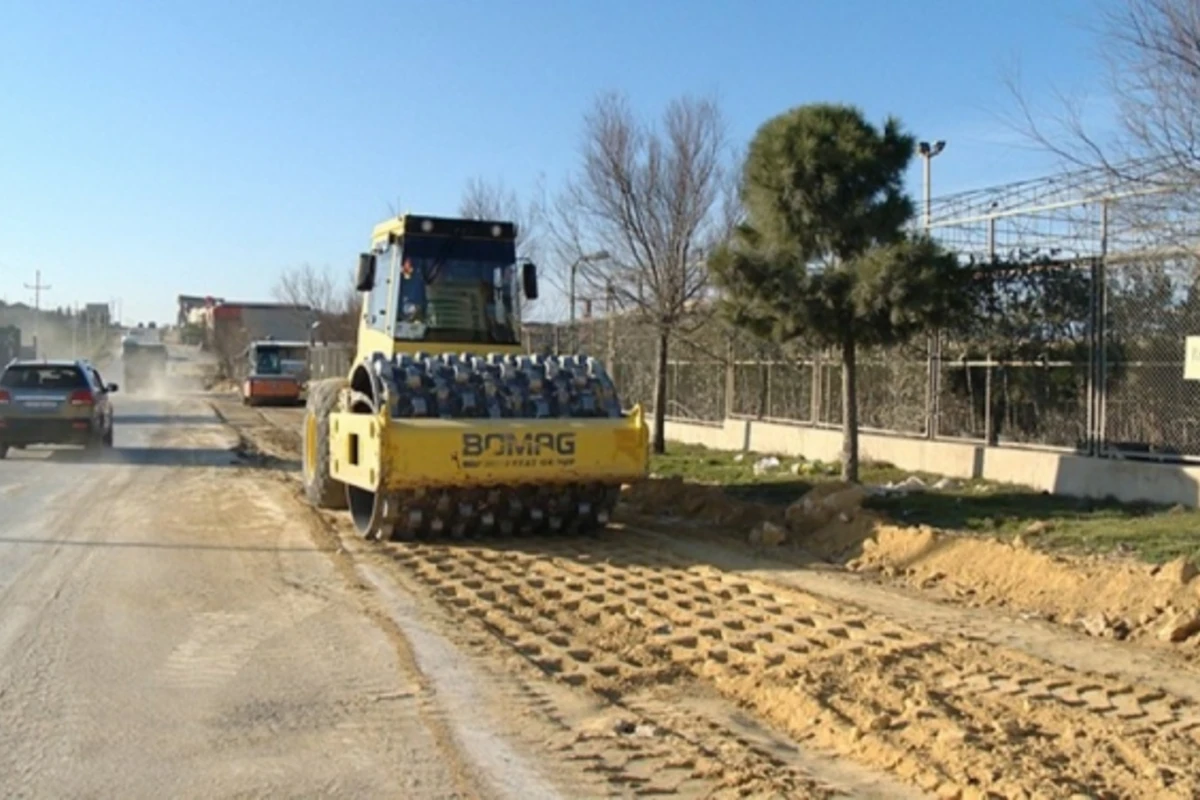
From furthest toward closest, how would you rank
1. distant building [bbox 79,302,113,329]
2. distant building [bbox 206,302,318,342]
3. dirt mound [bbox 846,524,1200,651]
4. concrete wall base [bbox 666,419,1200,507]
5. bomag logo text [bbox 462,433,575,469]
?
distant building [bbox 79,302,113,329], distant building [bbox 206,302,318,342], concrete wall base [bbox 666,419,1200,507], bomag logo text [bbox 462,433,575,469], dirt mound [bbox 846,524,1200,651]

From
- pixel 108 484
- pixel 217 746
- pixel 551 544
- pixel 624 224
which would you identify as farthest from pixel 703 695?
pixel 624 224

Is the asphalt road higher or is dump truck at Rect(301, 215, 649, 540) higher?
dump truck at Rect(301, 215, 649, 540)

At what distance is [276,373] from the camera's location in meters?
46.5

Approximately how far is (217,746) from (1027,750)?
3.68 metres

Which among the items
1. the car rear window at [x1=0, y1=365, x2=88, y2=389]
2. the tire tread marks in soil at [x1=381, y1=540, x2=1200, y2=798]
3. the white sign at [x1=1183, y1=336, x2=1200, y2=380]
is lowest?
the tire tread marks in soil at [x1=381, y1=540, x2=1200, y2=798]

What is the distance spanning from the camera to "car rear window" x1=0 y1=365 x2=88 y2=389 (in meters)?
21.6

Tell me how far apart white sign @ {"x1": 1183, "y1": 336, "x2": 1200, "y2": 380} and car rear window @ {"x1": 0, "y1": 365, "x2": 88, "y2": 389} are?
56.7 ft

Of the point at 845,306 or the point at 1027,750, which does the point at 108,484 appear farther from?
the point at 1027,750

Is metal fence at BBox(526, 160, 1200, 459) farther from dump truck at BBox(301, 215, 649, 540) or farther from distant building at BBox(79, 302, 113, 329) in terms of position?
distant building at BBox(79, 302, 113, 329)

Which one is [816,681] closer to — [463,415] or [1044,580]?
[1044,580]

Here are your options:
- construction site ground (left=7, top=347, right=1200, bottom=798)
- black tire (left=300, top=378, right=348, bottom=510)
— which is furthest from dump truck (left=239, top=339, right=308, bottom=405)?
construction site ground (left=7, top=347, right=1200, bottom=798)

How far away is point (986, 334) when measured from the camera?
15.5 metres

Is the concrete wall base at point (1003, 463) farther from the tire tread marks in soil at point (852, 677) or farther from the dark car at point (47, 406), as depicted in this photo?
the dark car at point (47, 406)

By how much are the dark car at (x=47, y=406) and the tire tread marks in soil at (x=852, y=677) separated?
44.3 feet
